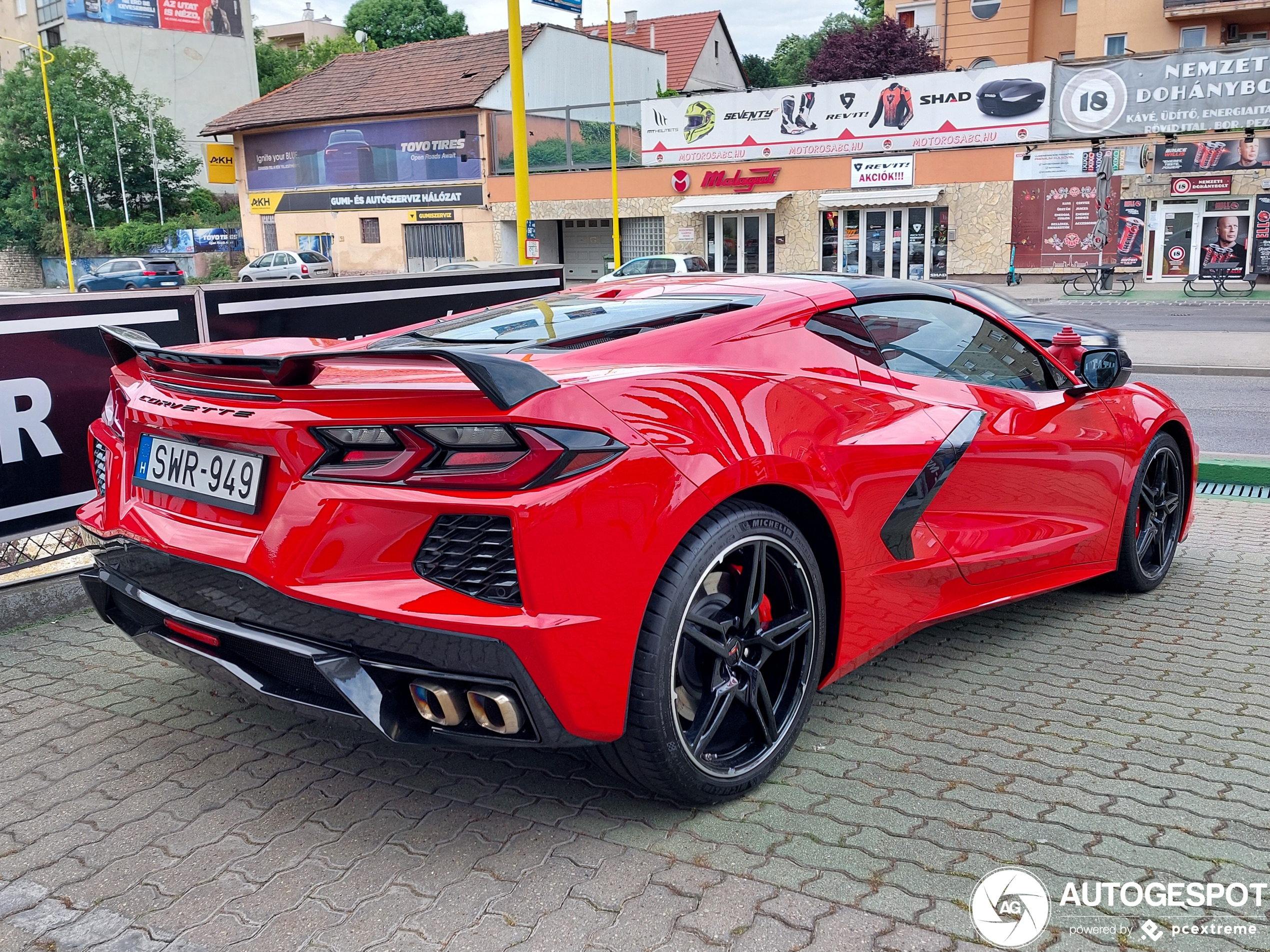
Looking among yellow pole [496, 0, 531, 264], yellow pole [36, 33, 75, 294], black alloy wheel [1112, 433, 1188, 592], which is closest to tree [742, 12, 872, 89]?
yellow pole [36, 33, 75, 294]

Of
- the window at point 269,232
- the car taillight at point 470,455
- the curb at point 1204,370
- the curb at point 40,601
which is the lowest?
the curb at point 1204,370

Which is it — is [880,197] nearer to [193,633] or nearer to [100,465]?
[100,465]

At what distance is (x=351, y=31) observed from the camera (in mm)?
79625

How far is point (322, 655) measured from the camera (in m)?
2.50

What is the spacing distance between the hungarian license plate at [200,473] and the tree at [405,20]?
78.8m

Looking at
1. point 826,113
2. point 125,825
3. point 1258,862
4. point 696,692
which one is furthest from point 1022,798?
point 826,113

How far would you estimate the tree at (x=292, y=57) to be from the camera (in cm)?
7125

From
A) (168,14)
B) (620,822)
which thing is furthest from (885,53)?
(620,822)

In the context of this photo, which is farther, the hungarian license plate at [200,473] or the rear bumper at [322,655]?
the hungarian license plate at [200,473]

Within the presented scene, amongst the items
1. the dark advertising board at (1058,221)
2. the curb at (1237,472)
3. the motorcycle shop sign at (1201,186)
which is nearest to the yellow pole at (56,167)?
the dark advertising board at (1058,221)

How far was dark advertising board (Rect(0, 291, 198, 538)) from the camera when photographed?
442 centimetres

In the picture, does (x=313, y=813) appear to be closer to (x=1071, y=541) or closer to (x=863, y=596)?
(x=863, y=596)

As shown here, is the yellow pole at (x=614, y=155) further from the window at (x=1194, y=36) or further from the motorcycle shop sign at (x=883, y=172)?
the window at (x=1194, y=36)

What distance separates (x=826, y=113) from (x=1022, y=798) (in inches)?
1322
